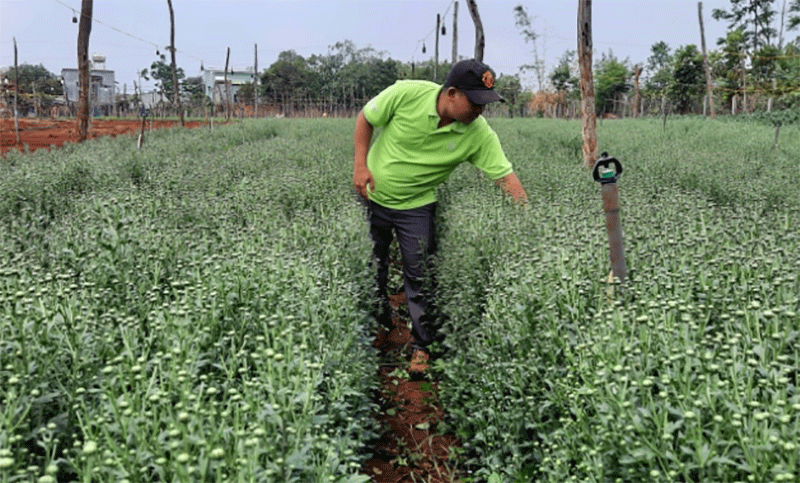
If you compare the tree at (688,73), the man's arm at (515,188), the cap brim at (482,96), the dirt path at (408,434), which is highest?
the tree at (688,73)

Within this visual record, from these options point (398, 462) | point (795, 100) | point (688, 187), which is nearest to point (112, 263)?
point (398, 462)

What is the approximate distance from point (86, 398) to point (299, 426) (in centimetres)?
97

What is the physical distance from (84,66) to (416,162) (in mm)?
16134

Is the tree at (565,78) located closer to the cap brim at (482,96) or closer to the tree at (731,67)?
the tree at (731,67)

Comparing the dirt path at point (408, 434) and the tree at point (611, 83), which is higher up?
the tree at point (611, 83)

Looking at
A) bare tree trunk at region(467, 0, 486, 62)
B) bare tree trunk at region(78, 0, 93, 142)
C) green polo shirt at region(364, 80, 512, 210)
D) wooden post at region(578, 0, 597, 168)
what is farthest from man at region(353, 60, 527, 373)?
bare tree trunk at region(78, 0, 93, 142)

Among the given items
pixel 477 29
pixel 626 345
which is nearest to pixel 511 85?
pixel 477 29

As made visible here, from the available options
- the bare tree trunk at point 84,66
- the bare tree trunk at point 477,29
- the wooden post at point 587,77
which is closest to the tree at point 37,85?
the bare tree trunk at point 84,66

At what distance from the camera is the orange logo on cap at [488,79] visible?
4571 millimetres

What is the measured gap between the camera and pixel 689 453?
1897 millimetres

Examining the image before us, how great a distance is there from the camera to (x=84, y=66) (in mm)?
18234

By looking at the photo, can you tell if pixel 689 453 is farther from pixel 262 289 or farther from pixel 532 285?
pixel 262 289

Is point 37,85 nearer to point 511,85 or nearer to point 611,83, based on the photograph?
point 511,85

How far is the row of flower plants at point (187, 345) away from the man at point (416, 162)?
0.40 metres
